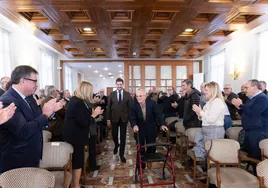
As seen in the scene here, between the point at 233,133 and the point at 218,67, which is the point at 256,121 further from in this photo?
the point at 218,67

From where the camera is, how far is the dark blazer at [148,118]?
3479 mm

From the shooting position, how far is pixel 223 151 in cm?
263

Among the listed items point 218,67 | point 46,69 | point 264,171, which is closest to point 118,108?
point 264,171

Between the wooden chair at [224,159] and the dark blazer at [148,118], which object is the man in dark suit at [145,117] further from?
the wooden chair at [224,159]

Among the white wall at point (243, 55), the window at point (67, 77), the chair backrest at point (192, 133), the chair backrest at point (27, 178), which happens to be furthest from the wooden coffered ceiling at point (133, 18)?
the window at point (67, 77)

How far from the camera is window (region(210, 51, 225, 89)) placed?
29.1 ft

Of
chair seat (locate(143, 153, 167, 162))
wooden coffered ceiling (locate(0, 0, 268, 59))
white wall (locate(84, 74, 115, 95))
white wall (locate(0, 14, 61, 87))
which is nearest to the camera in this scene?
chair seat (locate(143, 153, 167, 162))

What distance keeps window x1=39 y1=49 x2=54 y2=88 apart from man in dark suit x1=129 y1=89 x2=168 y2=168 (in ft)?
19.4

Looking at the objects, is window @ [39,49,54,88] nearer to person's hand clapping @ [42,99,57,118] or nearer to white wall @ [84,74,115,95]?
person's hand clapping @ [42,99,57,118]

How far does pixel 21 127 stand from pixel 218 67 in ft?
29.5

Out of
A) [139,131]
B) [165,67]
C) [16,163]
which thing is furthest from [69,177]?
[165,67]

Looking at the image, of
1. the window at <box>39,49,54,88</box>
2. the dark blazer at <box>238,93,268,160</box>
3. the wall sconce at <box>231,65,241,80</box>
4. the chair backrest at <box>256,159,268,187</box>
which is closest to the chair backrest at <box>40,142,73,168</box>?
the chair backrest at <box>256,159,268,187</box>

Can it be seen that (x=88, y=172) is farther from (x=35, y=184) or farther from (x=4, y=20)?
(x=4, y=20)

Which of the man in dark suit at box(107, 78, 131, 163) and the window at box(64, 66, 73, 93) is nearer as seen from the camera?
the man in dark suit at box(107, 78, 131, 163)
